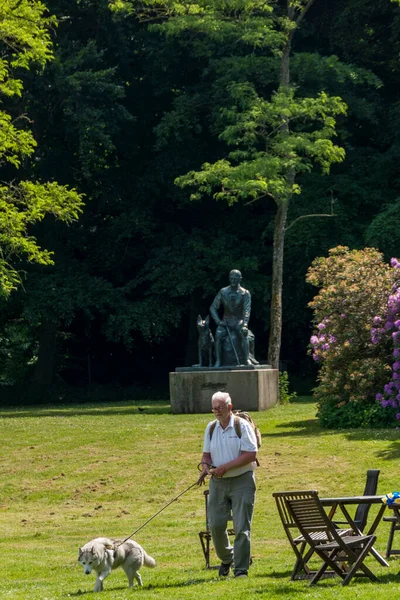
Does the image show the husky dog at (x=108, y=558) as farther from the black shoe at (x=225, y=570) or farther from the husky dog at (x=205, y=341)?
the husky dog at (x=205, y=341)

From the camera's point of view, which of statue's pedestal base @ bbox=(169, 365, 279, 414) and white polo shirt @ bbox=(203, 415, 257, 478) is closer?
white polo shirt @ bbox=(203, 415, 257, 478)

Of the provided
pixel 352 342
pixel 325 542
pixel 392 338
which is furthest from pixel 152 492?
pixel 325 542

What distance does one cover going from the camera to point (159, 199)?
43.8 meters

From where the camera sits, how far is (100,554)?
40.4 ft

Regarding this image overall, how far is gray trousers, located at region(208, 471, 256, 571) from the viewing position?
1253cm

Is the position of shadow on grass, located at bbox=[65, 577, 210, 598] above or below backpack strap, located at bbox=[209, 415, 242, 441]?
below

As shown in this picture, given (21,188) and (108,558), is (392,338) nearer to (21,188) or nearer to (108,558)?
(21,188)

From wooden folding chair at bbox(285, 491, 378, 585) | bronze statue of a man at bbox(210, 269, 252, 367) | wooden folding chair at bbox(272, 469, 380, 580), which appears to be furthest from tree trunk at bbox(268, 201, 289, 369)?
wooden folding chair at bbox(285, 491, 378, 585)

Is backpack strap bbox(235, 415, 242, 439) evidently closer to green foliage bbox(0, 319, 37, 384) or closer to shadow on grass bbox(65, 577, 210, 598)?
shadow on grass bbox(65, 577, 210, 598)

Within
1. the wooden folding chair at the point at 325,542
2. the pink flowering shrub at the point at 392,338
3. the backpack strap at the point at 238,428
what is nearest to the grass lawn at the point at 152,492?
the wooden folding chair at the point at 325,542

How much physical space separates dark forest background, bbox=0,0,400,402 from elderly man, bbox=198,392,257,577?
26.2m

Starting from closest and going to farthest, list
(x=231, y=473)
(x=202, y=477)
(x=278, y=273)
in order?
(x=231, y=473), (x=202, y=477), (x=278, y=273)

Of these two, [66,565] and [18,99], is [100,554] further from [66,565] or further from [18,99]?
[18,99]

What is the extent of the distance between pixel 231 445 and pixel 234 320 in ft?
62.0
